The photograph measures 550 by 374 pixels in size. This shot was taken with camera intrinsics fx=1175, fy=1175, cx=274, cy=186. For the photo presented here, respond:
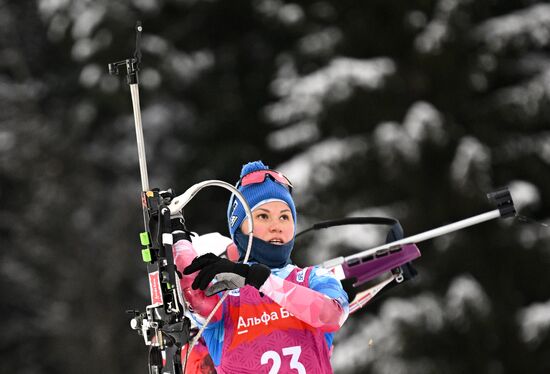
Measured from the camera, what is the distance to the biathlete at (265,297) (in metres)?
4.23

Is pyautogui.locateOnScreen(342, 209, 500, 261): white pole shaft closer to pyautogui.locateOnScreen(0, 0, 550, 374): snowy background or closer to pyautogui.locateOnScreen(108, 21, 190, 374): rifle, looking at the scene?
pyautogui.locateOnScreen(108, 21, 190, 374): rifle

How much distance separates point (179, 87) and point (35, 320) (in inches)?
160

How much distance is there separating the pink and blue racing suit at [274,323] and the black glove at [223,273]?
0.53ft

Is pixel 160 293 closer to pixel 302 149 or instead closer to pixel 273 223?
pixel 273 223

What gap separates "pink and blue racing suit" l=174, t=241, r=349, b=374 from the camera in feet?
Answer: 14.4

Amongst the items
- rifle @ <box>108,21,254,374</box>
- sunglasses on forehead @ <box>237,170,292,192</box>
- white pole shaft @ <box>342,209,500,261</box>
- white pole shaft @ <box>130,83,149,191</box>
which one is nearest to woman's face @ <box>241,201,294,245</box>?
sunglasses on forehead @ <box>237,170,292,192</box>

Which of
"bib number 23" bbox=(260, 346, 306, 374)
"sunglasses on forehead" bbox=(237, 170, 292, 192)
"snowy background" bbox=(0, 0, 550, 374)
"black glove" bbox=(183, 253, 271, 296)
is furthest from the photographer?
"snowy background" bbox=(0, 0, 550, 374)

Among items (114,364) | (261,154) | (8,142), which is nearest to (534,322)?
(261,154)

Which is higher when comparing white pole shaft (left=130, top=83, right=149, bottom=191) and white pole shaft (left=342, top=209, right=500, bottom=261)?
white pole shaft (left=130, top=83, right=149, bottom=191)

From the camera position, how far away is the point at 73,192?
1708 cm

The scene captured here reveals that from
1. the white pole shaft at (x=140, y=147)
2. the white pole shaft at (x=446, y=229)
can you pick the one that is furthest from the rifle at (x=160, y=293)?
the white pole shaft at (x=446, y=229)

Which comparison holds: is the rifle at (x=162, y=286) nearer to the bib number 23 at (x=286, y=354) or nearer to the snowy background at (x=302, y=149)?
the bib number 23 at (x=286, y=354)

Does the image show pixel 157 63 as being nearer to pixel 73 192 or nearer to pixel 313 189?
pixel 73 192

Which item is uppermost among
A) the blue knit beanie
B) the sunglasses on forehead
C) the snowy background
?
the snowy background
